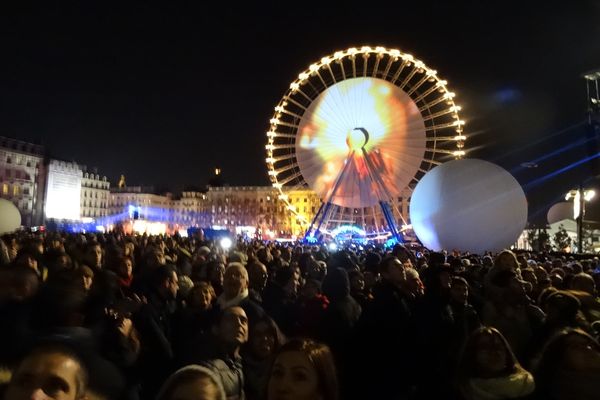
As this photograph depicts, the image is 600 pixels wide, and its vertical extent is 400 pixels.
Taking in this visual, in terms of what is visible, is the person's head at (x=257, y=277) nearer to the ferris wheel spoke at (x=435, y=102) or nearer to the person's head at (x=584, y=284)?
the person's head at (x=584, y=284)

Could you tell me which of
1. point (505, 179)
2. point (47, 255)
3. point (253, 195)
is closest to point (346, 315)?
point (47, 255)

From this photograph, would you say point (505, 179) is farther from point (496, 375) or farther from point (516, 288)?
point (496, 375)

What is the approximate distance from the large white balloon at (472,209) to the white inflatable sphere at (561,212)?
98.2 ft

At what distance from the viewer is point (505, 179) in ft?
69.9

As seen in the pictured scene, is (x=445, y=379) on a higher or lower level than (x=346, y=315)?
lower

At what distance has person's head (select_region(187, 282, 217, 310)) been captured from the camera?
207 inches

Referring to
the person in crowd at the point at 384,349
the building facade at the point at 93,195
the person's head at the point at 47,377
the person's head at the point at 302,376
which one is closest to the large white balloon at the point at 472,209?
the person in crowd at the point at 384,349

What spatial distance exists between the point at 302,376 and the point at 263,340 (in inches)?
60.1

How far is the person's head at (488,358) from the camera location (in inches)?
147

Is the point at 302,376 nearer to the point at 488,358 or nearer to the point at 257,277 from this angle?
the point at 488,358

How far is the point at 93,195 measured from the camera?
11500 cm

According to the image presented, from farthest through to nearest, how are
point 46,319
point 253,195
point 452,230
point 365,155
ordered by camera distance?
point 253,195 < point 365,155 < point 452,230 < point 46,319

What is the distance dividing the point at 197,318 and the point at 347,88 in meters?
31.6

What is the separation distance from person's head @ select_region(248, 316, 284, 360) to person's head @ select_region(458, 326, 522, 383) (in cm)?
147
